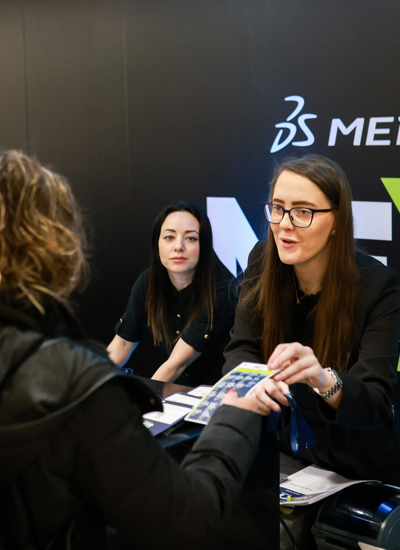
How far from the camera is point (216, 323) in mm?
3055

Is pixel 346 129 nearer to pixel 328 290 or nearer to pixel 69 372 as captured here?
pixel 328 290

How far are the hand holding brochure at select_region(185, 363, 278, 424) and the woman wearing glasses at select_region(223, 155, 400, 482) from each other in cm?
26

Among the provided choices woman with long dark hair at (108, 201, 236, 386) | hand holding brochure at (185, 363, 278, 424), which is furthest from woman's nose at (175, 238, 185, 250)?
hand holding brochure at (185, 363, 278, 424)

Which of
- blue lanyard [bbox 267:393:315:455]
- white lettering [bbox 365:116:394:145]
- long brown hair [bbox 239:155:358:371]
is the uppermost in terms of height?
white lettering [bbox 365:116:394:145]

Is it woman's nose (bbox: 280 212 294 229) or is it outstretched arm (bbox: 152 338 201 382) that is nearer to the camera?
woman's nose (bbox: 280 212 294 229)

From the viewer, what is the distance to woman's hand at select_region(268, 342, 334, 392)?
156 cm

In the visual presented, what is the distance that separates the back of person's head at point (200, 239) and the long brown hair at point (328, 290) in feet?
3.06

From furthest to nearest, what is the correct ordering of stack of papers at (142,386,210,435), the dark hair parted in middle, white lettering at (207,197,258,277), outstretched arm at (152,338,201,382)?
white lettering at (207,197,258,277)
the dark hair parted in middle
outstretched arm at (152,338,201,382)
stack of papers at (142,386,210,435)

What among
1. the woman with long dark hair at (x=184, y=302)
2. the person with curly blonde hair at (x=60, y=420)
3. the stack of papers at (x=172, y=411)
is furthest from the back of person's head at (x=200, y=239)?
the person with curly blonde hair at (x=60, y=420)

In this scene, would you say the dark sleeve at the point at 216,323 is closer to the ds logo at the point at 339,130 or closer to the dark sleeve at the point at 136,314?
the dark sleeve at the point at 136,314

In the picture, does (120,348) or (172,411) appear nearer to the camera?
(172,411)

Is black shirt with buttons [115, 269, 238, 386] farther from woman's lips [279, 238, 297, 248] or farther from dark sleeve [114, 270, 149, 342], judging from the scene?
woman's lips [279, 238, 297, 248]

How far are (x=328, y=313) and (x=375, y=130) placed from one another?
1.49m

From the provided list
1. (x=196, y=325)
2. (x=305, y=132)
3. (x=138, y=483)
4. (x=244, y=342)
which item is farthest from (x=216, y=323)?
(x=138, y=483)
